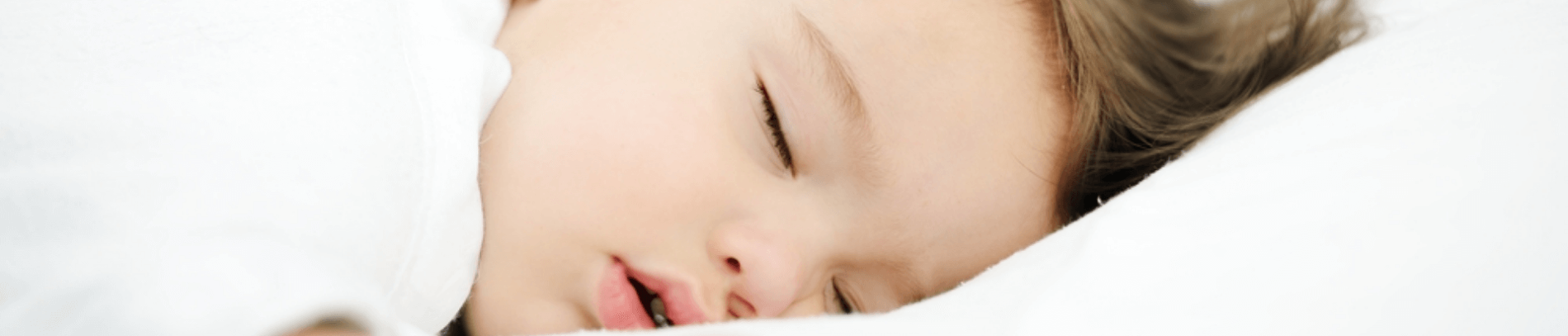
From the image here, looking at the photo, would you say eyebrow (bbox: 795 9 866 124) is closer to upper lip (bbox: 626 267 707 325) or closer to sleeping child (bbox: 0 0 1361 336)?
sleeping child (bbox: 0 0 1361 336)

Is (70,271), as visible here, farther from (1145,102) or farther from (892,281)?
(1145,102)

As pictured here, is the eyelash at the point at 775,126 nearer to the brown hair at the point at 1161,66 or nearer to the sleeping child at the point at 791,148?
the sleeping child at the point at 791,148

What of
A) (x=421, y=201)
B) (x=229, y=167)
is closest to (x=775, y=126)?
(x=421, y=201)

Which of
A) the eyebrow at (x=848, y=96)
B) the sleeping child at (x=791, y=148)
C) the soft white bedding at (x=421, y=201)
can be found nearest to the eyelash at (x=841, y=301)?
the sleeping child at (x=791, y=148)

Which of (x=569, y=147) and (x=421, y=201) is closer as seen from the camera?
(x=421, y=201)

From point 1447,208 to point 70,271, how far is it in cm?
63

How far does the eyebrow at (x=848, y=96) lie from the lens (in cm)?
69

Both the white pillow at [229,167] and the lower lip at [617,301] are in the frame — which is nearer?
the white pillow at [229,167]

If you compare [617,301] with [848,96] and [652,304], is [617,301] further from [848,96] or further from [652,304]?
[848,96]

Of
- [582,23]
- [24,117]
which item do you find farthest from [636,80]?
[24,117]

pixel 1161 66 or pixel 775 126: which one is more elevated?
pixel 1161 66

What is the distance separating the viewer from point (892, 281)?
28.9 inches

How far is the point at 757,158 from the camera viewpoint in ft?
2.25

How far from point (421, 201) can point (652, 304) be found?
20 cm
